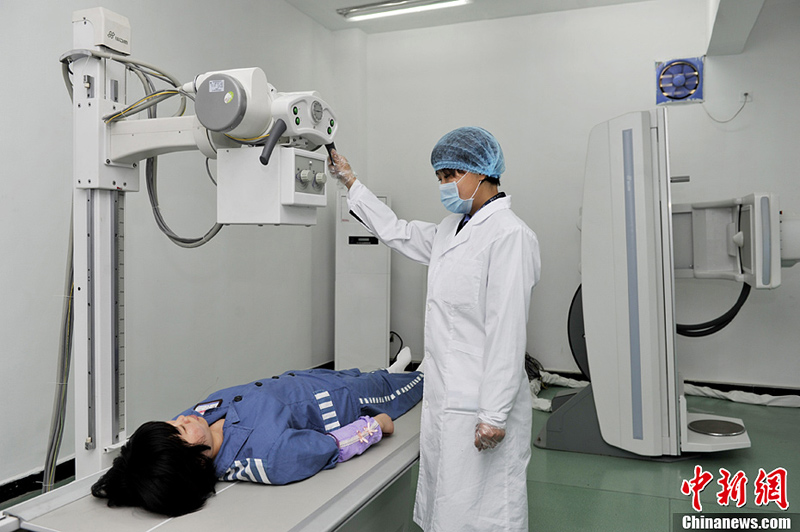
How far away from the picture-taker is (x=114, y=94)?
169 cm

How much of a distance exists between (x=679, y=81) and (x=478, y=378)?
335cm

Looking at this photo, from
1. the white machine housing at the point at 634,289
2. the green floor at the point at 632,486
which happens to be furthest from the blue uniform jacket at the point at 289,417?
the white machine housing at the point at 634,289

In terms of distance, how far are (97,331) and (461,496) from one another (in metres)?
1.07

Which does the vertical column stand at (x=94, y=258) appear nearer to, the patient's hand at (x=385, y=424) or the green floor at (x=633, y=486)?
the patient's hand at (x=385, y=424)

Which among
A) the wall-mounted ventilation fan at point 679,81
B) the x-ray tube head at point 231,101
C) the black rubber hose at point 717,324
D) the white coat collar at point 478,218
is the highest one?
the wall-mounted ventilation fan at point 679,81

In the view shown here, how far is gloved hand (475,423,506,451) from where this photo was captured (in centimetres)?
157

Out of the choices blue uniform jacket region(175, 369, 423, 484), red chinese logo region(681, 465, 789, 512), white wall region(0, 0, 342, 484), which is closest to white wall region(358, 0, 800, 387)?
white wall region(0, 0, 342, 484)

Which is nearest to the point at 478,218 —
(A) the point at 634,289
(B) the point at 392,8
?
(A) the point at 634,289

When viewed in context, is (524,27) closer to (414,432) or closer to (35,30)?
(35,30)

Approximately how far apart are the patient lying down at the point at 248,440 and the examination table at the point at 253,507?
28mm

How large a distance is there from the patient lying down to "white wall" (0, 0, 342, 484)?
1235mm

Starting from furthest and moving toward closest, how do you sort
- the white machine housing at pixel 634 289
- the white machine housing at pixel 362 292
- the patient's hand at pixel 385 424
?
the white machine housing at pixel 362 292
the white machine housing at pixel 634 289
the patient's hand at pixel 385 424

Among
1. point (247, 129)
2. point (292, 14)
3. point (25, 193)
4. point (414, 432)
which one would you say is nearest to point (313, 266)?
point (292, 14)

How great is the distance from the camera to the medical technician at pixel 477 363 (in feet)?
5.29
